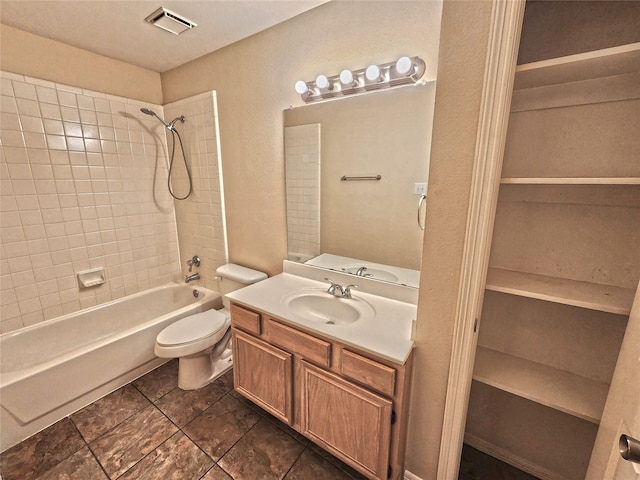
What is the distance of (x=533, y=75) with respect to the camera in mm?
936

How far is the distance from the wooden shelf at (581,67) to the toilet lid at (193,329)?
6.86 ft

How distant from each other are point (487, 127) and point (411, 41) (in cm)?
72

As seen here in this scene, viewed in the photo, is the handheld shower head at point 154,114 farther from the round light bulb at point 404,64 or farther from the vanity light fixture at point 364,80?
the round light bulb at point 404,64

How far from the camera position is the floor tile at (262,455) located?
1.35 m

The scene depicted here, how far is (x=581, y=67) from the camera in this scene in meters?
0.86

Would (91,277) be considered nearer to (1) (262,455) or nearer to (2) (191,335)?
(2) (191,335)

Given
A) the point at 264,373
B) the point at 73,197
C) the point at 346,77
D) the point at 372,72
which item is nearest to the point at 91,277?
the point at 73,197

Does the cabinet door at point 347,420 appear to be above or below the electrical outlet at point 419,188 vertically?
below

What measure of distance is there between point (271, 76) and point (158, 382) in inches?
89.4

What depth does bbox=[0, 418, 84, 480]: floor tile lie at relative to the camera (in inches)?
53.3

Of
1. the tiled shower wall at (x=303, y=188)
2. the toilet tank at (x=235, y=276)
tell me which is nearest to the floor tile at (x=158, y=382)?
the toilet tank at (x=235, y=276)

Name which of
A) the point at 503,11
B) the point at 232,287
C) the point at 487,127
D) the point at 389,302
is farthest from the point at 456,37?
the point at 232,287

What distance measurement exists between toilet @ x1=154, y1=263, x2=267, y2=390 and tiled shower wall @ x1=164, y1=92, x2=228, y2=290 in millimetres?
333

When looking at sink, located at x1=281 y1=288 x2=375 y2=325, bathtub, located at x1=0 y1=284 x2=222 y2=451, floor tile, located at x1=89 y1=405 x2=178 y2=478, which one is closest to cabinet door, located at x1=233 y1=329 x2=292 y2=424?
sink, located at x1=281 y1=288 x2=375 y2=325
